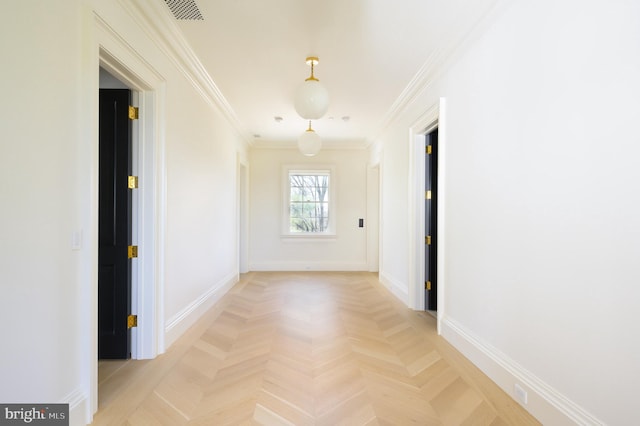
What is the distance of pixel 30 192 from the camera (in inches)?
56.1

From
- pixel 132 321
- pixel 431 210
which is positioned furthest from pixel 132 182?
pixel 431 210

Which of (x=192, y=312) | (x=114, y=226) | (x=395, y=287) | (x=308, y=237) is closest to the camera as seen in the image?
(x=114, y=226)

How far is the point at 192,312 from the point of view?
135 inches

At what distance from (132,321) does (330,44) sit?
9.81 ft

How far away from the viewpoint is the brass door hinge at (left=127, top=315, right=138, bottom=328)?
2.58 meters

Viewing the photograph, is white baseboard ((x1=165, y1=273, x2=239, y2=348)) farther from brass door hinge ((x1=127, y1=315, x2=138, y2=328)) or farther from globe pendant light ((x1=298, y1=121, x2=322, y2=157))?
globe pendant light ((x1=298, y1=121, x2=322, y2=157))

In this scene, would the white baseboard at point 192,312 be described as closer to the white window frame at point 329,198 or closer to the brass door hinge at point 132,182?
the brass door hinge at point 132,182

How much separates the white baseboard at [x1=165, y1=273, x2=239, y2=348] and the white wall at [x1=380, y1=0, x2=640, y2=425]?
265cm

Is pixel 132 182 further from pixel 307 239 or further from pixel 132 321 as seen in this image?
pixel 307 239

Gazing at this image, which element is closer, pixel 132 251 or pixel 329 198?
pixel 132 251

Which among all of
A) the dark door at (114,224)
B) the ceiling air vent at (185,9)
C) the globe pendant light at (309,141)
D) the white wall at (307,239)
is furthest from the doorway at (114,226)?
the white wall at (307,239)

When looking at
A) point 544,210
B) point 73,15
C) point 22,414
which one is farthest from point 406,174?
point 22,414

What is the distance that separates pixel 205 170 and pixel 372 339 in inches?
110

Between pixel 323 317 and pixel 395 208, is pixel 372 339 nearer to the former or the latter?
pixel 323 317
